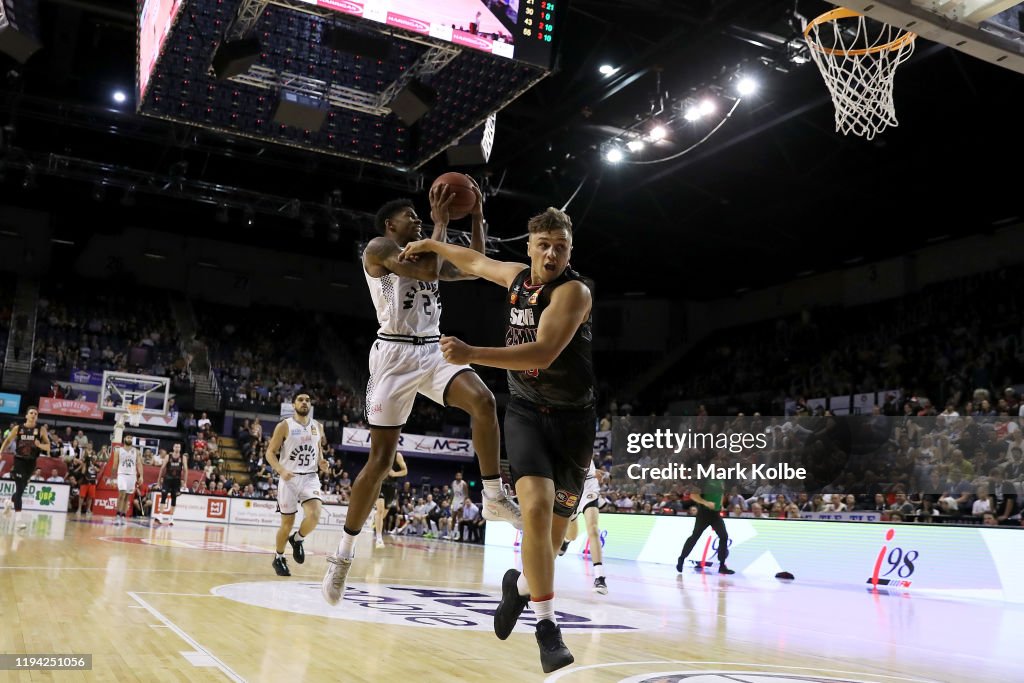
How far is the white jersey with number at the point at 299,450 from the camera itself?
951 centimetres

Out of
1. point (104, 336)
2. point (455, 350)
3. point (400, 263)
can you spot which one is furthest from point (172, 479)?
point (455, 350)

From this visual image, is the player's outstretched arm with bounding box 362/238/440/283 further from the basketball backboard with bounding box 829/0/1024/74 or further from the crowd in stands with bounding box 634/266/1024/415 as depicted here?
the crowd in stands with bounding box 634/266/1024/415

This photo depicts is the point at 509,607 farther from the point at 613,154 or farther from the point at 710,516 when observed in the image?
the point at 613,154

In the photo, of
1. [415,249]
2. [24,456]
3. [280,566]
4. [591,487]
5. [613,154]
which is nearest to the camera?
[415,249]

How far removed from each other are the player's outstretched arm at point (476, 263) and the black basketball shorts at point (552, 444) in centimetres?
64

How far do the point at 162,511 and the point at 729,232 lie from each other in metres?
16.0

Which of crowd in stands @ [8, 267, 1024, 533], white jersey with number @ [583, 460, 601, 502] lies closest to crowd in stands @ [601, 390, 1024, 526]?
crowd in stands @ [8, 267, 1024, 533]

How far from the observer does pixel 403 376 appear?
5586mm

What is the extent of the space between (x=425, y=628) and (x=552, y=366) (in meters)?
2.57

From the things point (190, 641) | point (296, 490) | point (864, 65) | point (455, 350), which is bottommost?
point (190, 641)

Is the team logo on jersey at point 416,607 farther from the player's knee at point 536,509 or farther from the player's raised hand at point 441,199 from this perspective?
the player's raised hand at point 441,199

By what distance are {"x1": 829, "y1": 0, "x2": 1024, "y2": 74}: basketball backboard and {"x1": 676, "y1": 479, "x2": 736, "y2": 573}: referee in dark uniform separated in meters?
9.08

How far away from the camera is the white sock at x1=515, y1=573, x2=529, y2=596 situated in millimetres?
4336

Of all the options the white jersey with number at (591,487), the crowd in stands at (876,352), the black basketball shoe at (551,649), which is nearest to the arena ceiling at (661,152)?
the crowd in stands at (876,352)
